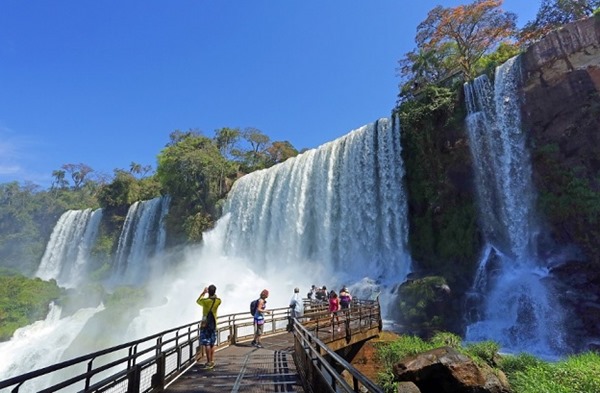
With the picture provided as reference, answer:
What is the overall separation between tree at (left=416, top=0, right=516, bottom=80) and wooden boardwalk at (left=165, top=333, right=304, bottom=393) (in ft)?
94.5

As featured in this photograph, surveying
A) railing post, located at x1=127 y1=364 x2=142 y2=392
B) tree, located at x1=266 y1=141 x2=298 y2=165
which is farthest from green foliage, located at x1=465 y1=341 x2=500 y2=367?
tree, located at x1=266 y1=141 x2=298 y2=165

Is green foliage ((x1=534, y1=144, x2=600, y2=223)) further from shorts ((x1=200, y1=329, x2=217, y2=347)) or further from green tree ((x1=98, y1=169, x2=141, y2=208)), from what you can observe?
green tree ((x1=98, y1=169, x2=141, y2=208))

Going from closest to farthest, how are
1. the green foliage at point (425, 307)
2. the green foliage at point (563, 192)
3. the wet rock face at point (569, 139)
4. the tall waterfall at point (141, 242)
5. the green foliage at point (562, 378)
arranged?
the green foliage at point (562, 378), the green foliage at point (425, 307), the wet rock face at point (569, 139), the green foliage at point (563, 192), the tall waterfall at point (141, 242)

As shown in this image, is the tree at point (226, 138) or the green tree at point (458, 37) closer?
the green tree at point (458, 37)

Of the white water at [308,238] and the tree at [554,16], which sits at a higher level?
the tree at [554,16]

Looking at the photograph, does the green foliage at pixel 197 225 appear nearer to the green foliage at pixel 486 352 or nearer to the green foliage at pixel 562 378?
the green foliage at pixel 486 352

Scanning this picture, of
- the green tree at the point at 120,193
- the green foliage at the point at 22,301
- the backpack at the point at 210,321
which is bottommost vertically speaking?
the backpack at the point at 210,321

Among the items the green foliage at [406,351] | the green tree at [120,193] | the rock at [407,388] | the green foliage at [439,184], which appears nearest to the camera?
the rock at [407,388]

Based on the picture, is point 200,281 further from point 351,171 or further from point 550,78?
point 550,78

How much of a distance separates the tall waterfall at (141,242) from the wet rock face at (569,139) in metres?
38.1

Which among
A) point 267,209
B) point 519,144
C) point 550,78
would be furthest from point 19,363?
point 550,78

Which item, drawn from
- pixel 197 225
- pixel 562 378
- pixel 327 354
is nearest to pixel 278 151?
pixel 197 225

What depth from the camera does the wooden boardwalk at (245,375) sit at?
6608mm

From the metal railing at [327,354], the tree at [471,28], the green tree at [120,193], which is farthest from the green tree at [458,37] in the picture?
the green tree at [120,193]
